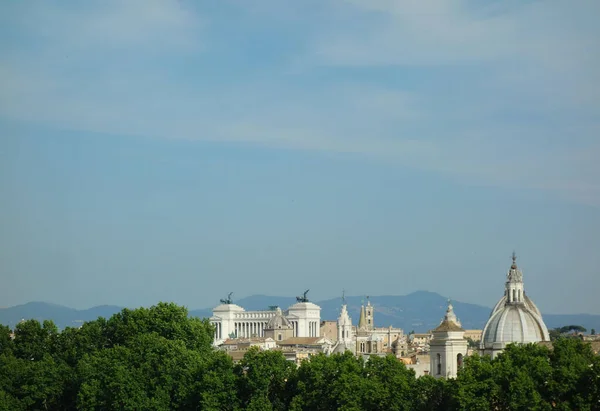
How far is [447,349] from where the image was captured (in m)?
73.1

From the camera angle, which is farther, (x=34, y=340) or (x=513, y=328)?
(x=34, y=340)

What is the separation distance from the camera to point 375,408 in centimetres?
6141

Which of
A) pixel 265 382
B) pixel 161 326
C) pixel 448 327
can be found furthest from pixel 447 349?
pixel 161 326

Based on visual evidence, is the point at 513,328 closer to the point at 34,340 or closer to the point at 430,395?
the point at 430,395

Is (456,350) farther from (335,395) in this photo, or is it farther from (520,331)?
(335,395)

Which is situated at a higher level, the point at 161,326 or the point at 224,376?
the point at 161,326

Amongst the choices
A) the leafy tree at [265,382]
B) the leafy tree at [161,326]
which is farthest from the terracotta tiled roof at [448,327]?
the leafy tree at [161,326]

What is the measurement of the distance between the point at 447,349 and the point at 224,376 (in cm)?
1436

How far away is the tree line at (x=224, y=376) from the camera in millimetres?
57562

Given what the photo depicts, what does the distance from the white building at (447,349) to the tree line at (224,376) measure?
523 cm

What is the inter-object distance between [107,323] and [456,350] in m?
25.1

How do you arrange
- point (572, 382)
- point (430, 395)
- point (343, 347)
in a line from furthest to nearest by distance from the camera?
point (343, 347) < point (430, 395) < point (572, 382)

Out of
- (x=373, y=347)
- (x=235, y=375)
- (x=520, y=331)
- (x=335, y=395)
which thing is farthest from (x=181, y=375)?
(x=373, y=347)

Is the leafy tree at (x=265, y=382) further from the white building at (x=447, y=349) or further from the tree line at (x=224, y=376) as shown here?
the white building at (x=447, y=349)
